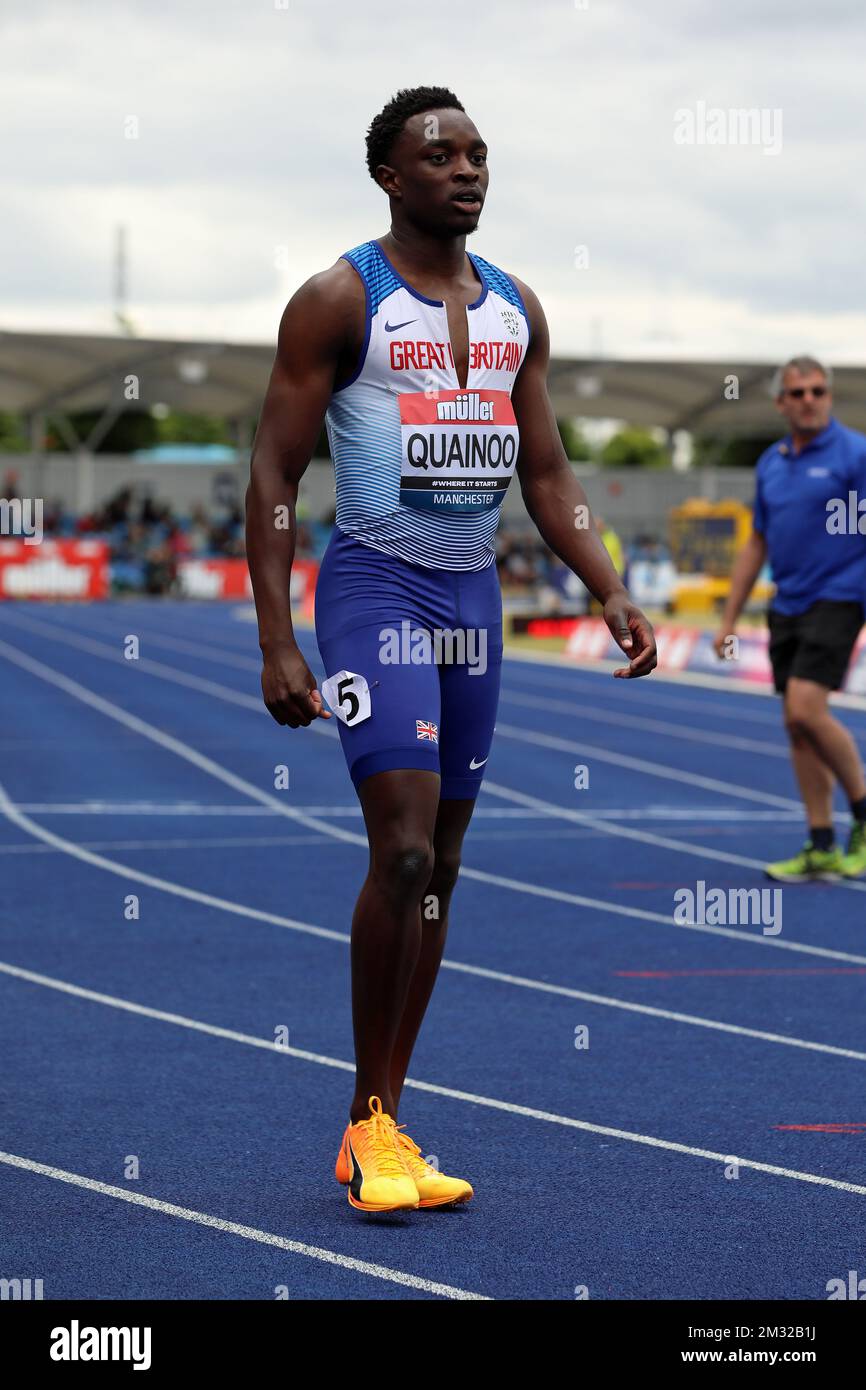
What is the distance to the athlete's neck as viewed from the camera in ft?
13.4

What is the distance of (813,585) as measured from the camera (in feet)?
27.0

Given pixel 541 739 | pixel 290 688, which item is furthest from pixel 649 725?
pixel 290 688

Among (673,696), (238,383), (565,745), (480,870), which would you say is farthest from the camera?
(238,383)

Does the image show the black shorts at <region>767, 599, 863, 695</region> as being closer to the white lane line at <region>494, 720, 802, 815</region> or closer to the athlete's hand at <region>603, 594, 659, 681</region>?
the white lane line at <region>494, 720, 802, 815</region>

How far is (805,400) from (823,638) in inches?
38.0

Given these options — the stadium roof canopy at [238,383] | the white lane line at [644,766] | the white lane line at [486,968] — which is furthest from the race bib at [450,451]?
the stadium roof canopy at [238,383]

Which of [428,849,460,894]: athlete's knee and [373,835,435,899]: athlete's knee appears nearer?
[373,835,435,899]: athlete's knee

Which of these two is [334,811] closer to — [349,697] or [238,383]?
[349,697]

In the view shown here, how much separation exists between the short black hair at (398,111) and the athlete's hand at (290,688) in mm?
1026

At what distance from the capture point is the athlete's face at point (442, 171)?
3.99 m

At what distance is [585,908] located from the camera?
7805 mm

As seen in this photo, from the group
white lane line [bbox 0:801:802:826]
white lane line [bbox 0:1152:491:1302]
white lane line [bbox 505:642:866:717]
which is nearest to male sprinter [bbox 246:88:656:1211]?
white lane line [bbox 0:1152:491:1302]

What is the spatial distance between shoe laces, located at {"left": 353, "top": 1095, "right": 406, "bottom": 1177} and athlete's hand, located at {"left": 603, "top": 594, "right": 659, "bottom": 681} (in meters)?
1.01
